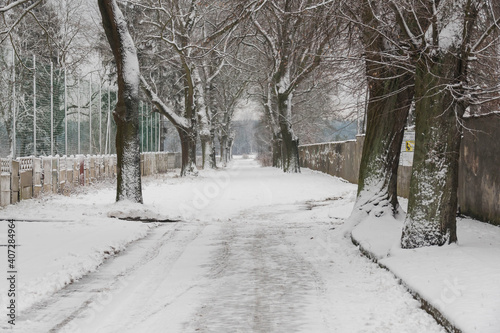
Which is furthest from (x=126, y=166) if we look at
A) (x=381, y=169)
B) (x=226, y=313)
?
(x=226, y=313)

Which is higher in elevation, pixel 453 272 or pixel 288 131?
pixel 288 131

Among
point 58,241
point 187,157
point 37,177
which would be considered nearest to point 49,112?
point 37,177

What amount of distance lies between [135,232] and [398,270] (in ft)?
18.6

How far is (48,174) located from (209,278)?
13968mm

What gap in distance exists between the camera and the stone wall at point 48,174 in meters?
15.7

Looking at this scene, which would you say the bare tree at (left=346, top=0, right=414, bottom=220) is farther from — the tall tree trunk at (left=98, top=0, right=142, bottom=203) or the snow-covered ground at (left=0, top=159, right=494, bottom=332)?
the tall tree trunk at (left=98, top=0, right=142, bottom=203)

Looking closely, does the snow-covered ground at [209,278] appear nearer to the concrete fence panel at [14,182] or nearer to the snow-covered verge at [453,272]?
the snow-covered verge at [453,272]

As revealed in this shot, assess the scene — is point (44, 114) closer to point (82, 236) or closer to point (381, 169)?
point (82, 236)

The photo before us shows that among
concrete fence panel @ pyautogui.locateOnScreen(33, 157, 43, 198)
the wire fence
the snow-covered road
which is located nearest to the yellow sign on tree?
the snow-covered road

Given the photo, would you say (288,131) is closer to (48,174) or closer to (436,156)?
(48,174)

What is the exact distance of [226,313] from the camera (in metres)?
5.43

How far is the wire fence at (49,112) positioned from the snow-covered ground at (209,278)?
459 inches

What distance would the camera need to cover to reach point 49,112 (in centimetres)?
2561

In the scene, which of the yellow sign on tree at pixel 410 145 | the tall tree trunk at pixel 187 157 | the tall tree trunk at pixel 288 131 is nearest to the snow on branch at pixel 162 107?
the tall tree trunk at pixel 187 157
